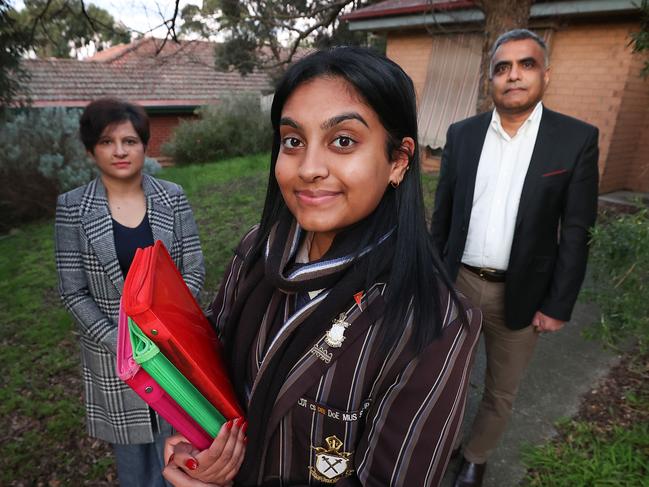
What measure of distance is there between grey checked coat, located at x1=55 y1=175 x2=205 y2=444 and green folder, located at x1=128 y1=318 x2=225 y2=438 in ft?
3.47

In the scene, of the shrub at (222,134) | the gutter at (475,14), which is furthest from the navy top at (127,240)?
the shrub at (222,134)

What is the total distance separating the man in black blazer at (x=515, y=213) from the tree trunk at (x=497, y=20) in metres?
1.94

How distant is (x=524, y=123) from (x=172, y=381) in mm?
1969

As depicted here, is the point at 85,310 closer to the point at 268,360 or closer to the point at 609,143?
the point at 268,360

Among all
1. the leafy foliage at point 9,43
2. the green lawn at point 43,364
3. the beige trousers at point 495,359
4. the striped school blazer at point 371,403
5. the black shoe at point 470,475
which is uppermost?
the leafy foliage at point 9,43

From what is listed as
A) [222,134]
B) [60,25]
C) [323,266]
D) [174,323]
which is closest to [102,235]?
[174,323]

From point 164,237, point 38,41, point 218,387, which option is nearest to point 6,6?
A: point 38,41

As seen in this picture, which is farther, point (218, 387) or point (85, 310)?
point (85, 310)

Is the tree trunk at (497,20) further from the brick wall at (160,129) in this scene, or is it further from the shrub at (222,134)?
the brick wall at (160,129)

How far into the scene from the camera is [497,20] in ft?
13.0

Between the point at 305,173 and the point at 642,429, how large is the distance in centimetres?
302

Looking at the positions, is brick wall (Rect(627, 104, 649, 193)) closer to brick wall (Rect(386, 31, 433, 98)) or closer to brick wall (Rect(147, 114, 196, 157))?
brick wall (Rect(386, 31, 433, 98))

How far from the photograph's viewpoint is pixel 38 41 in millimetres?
4555

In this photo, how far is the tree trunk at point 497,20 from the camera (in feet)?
12.7
